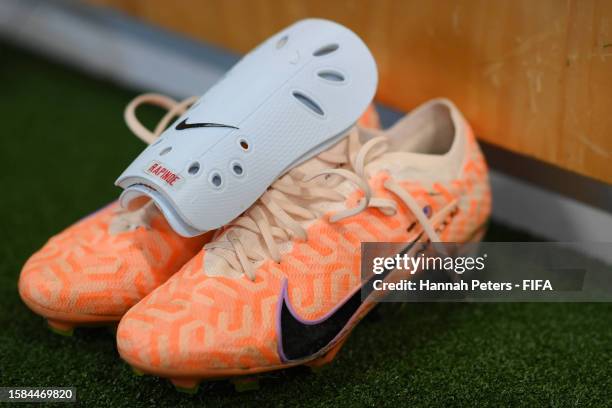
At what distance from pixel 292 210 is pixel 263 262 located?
7 cm

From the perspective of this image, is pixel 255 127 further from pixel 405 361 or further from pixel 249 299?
pixel 405 361

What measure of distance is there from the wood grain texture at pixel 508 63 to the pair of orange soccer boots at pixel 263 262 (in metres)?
0.10

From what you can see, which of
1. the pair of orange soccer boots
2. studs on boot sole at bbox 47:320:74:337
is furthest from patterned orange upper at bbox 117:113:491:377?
studs on boot sole at bbox 47:320:74:337

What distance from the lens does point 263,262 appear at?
801mm

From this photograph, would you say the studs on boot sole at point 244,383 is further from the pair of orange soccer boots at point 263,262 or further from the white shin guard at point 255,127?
the white shin guard at point 255,127

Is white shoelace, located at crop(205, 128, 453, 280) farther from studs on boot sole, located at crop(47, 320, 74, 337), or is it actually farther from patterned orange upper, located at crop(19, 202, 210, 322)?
studs on boot sole, located at crop(47, 320, 74, 337)

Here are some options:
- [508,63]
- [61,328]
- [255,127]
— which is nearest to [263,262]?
[255,127]

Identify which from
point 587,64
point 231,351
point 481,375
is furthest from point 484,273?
point 231,351

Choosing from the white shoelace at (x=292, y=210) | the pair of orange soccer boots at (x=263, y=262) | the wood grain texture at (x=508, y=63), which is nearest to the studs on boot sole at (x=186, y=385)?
the pair of orange soccer boots at (x=263, y=262)

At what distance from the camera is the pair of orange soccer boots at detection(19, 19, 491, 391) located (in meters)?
0.75

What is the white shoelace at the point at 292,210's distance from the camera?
80 centimetres

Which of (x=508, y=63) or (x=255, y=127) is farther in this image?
(x=508, y=63)

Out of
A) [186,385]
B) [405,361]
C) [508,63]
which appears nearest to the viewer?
[186,385]

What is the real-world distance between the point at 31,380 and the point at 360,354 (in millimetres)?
384
